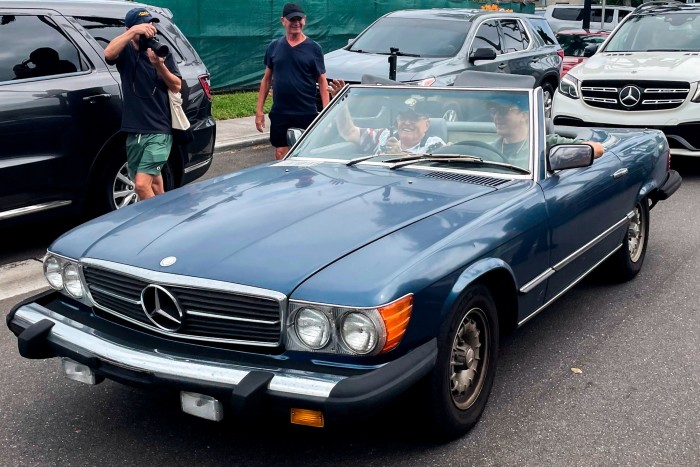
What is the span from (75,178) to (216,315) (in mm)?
3748

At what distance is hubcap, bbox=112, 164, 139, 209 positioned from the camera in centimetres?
685

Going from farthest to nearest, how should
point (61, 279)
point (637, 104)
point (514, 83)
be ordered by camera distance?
point (637, 104) < point (514, 83) < point (61, 279)

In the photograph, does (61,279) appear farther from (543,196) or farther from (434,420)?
(543,196)

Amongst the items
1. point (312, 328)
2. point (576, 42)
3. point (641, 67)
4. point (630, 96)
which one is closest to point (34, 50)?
point (312, 328)

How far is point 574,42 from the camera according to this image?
15719 mm

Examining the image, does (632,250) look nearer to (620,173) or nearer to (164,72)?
(620,173)

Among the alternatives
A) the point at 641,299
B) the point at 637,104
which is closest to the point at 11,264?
the point at 641,299

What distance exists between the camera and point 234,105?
46.7 ft

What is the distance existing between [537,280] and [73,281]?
2148mm

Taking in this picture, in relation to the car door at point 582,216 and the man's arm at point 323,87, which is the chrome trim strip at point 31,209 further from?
the car door at point 582,216

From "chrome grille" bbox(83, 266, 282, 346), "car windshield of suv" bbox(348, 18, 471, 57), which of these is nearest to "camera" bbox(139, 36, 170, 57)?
"chrome grille" bbox(83, 266, 282, 346)

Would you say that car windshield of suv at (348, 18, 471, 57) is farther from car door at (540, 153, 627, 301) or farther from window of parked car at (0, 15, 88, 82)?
car door at (540, 153, 627, 301)

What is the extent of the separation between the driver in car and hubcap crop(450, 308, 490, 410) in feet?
4.15

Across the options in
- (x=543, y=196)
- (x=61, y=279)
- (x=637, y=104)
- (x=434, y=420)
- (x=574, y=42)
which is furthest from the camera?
(x=574, y=42)
